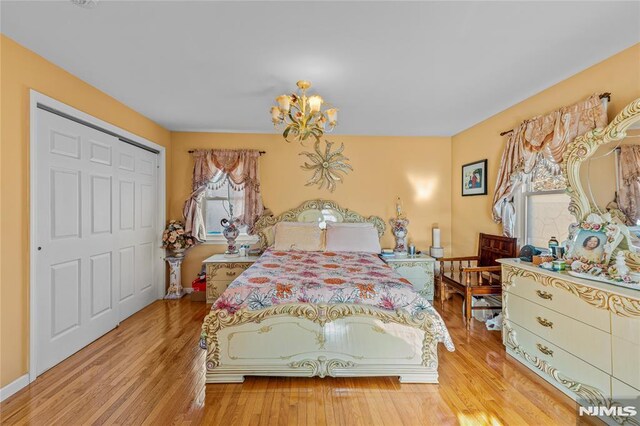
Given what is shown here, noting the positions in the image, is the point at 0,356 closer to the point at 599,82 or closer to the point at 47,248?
the point at 47,248

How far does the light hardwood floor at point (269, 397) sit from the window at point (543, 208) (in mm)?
1326

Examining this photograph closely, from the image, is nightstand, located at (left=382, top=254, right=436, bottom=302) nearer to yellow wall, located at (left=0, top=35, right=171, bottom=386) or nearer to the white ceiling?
the white ceiling

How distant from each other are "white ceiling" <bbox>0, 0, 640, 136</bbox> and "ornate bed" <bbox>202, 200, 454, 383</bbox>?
2.01 metres

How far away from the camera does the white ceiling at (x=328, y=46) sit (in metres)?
1.76

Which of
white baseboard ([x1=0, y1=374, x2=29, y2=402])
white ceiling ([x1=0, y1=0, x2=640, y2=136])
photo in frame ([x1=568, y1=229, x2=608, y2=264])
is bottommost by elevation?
white baseboard ([x1=0, y1=374, x2=29, y2=402])

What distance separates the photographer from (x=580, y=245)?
217cm

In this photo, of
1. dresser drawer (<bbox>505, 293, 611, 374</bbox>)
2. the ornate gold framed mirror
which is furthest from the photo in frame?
dresser drawer (<bbox>505, 293, 611, 374</bbox>)

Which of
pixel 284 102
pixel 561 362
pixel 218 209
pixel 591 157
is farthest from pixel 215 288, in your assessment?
pixel 591 157

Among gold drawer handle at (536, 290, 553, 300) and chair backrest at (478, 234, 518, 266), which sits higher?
chair backrest at (478, 234, 518, 266)

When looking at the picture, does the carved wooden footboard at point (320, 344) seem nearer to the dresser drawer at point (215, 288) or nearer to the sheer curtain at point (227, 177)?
the dresser drawer at point (215, 288)

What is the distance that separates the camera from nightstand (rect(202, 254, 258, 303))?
3891mm

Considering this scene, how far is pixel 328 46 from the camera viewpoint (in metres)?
2.12

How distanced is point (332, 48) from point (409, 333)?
2.26m

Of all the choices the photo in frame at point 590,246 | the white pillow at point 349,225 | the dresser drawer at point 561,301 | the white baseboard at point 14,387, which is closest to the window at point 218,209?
the white pillow at point 349,225
